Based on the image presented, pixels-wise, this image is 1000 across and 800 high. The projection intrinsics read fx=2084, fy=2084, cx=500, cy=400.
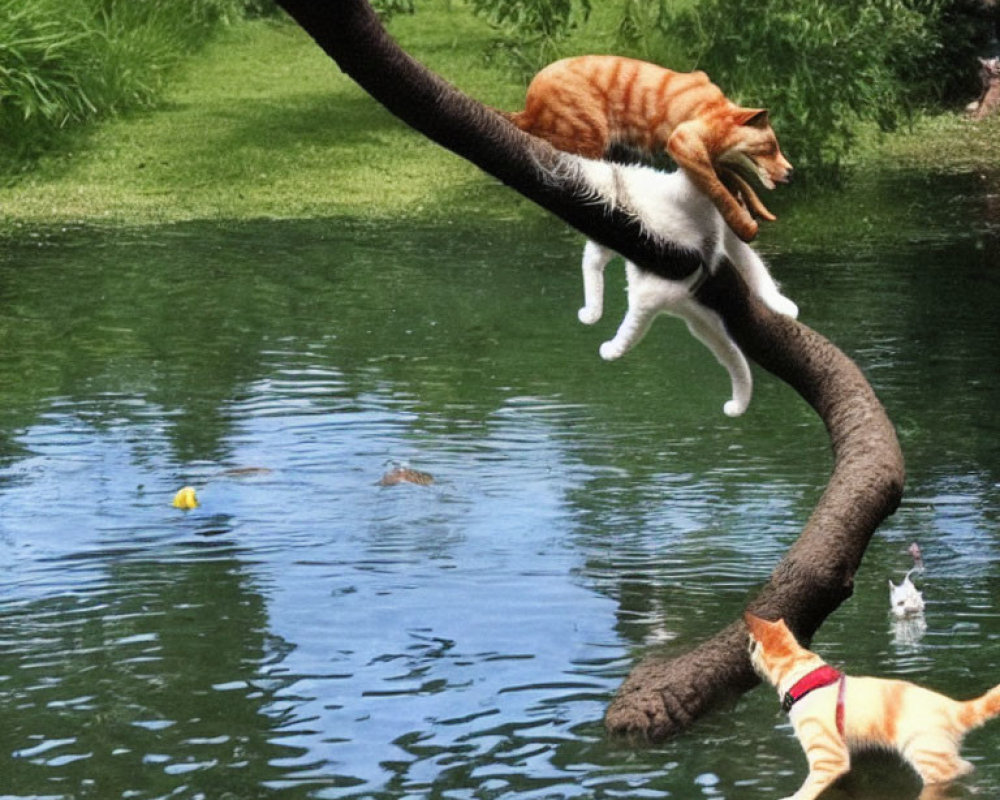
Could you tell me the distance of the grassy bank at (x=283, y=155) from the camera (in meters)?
11.5

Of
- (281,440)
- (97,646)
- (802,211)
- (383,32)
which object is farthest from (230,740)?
(802,211)

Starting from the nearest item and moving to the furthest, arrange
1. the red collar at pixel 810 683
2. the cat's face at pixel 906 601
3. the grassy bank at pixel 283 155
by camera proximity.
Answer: the red collar at pixel 810 683
the cat's face at pixel 906 601
the grassy bank at pixel 283 155

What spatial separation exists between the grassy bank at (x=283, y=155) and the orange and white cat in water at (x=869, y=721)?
777 cm

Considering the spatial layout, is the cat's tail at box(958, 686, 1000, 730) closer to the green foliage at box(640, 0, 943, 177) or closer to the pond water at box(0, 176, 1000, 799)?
the pond water at box(0, 176, 1000, 799)

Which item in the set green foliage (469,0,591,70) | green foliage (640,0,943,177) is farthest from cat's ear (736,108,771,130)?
green foliage (469,0,591,70)

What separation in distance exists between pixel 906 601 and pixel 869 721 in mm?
1347

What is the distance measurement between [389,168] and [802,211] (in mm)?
2617

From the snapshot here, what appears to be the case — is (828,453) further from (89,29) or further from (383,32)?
(89,29)

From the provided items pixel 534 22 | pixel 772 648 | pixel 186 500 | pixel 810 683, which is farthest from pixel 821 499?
pixel 534 22

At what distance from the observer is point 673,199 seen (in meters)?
3.62

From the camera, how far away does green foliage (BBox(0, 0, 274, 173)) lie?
42.5 feet

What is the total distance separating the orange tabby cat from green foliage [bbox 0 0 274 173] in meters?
9.41

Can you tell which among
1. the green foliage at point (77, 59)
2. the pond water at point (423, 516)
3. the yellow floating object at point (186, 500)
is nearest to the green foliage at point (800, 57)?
the pond water at point (423, 516)

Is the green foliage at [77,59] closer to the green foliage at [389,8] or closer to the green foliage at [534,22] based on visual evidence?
the green foliage at [389,8]
